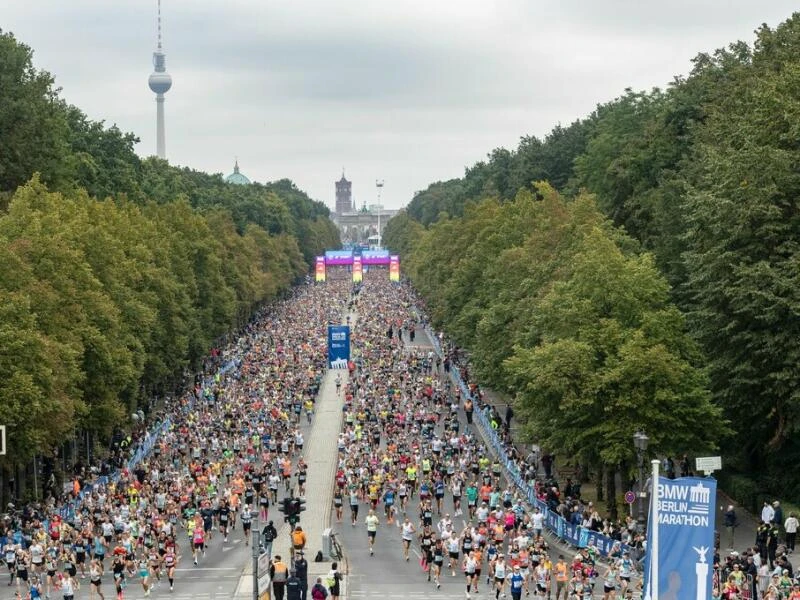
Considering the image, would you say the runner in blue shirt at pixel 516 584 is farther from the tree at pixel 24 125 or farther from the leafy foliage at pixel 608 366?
the tree at pixel 24 125

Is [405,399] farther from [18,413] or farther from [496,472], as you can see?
[18,413]

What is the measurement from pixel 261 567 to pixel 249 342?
8319 cm

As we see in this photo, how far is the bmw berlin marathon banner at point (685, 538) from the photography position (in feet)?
81.8

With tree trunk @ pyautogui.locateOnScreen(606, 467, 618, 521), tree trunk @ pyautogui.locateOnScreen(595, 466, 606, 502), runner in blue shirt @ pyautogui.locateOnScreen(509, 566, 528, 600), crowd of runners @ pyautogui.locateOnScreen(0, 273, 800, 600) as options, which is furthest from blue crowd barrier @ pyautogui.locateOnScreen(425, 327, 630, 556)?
runner in blue shirt @ pyautogui.locateOnScreen(509, 566, 528, 600)

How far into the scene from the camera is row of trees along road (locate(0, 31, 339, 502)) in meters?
54.4

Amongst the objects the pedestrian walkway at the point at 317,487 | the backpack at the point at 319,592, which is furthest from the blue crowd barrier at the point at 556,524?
the backpack at the point at 319,592

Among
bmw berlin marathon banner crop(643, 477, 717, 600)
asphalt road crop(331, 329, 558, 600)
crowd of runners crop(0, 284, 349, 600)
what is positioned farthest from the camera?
crowd of runners crop(0, 284, 349, 600)

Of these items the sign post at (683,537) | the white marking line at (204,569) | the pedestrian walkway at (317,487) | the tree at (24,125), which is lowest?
the white marking line at (204,569)

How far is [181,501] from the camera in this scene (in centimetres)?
5403

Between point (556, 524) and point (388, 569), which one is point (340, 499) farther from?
point (388, 569)

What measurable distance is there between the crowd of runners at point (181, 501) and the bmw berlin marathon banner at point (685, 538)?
12.7m

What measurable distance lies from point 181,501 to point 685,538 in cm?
3160

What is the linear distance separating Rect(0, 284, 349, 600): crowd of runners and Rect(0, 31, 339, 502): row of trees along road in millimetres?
2984

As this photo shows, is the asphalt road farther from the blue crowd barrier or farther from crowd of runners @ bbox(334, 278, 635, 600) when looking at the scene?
the blue crowd barrier
